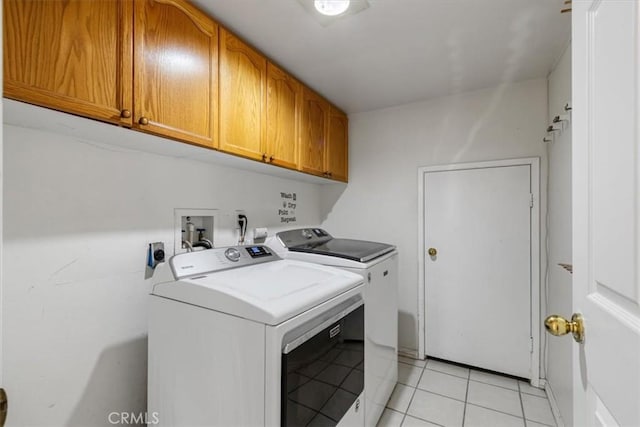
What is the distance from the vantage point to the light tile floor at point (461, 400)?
186 cm

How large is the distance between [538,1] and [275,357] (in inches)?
76.4

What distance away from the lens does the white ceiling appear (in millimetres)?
1446

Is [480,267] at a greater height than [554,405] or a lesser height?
greater

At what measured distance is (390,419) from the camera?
1.87 meters

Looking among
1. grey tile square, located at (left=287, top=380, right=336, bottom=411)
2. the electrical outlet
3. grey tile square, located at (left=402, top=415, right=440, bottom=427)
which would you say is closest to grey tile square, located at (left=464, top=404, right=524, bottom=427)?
grey tile square, located at (left=402, top=415, right=440, bottom=427)

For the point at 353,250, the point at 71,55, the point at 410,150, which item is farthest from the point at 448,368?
the point at 71,55

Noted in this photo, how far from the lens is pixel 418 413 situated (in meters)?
1.92

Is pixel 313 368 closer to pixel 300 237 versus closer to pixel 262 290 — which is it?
pixel 262 290

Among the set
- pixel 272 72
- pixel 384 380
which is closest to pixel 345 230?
pixel 384 380

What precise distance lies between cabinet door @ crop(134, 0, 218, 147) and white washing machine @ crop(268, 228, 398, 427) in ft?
2.82

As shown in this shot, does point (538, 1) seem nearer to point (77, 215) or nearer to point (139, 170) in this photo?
point (139, 170)

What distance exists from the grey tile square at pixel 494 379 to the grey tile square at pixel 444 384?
4.9 inches

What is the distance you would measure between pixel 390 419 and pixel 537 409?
3.31 ft

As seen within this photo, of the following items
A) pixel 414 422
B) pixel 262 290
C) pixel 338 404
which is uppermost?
pixel 262 290
